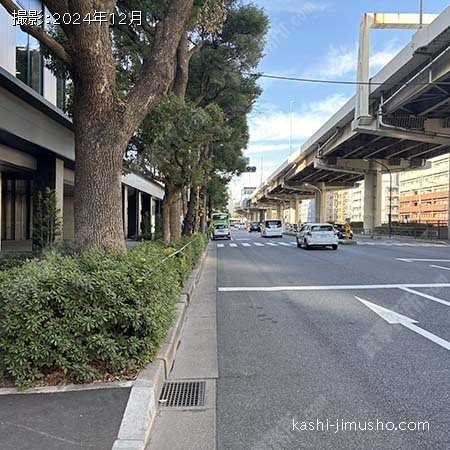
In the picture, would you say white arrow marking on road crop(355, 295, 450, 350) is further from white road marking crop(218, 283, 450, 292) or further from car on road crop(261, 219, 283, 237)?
car on road crop(261, 219, 283, 237)

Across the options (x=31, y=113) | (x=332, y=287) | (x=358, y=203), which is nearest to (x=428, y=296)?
(x=332, y=287)

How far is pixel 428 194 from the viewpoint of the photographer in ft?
303

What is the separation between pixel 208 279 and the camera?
41.2 feet

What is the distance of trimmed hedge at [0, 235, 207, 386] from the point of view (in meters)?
3.98

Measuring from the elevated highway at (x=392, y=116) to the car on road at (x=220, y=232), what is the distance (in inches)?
547

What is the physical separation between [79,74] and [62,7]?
98 cm

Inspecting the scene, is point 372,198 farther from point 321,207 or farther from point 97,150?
point 97,150

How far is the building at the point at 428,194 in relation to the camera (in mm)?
86188

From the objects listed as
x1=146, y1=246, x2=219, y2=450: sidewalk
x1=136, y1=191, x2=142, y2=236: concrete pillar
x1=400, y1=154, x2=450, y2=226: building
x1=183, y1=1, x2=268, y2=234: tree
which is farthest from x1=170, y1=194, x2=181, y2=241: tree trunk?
x1=400, y1=154, x2=450, y2=226: building

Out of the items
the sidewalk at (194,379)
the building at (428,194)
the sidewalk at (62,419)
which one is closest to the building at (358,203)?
the building at (428,194)

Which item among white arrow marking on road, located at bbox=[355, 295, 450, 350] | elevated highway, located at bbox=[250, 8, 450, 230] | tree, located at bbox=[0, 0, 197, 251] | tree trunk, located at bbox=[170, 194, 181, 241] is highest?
elevated highway, located at bbox=[250, 8, 450, 230]

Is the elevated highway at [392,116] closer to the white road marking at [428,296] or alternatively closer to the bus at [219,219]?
the bus at [219,219]

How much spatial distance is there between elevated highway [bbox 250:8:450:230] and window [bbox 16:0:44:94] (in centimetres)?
1752

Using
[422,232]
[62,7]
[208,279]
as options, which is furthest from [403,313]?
[422,232]
